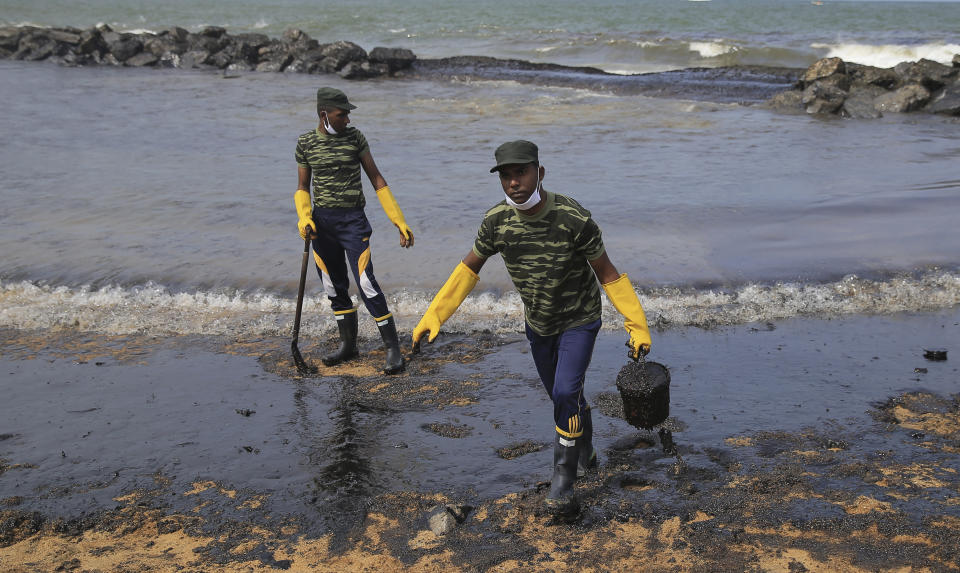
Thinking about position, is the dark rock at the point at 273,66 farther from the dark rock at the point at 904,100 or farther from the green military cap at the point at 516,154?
the green military cap at the point at 516,154

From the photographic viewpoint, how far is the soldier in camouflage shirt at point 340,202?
684 centimetres

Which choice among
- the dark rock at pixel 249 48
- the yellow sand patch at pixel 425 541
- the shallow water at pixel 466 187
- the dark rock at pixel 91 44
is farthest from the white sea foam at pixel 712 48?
the yellow sand patch at pixel 425 541

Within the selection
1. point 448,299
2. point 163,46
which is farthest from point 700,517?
point 163,46

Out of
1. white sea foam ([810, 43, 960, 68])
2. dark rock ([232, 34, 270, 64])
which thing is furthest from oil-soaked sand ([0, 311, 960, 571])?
white sea foam ([810, 43, 960, 68])

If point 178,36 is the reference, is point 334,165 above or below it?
below

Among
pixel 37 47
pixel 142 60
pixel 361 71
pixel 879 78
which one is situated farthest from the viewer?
pixel 37 47

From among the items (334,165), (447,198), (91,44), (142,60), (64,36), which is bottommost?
(447,198)

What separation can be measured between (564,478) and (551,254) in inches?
46.1

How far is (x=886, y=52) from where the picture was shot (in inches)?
1414

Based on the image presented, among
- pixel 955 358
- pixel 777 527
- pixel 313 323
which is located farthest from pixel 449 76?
pixel 777 527

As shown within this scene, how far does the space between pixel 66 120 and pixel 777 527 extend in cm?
2022

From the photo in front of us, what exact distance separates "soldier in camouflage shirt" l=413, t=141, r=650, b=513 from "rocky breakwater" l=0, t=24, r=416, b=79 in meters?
26.7

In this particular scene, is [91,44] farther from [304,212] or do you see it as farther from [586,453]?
[586,453]

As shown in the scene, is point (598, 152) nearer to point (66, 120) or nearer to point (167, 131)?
point (167, 131)
